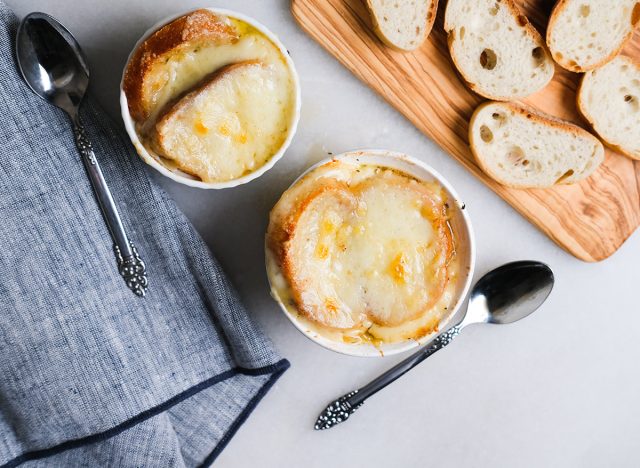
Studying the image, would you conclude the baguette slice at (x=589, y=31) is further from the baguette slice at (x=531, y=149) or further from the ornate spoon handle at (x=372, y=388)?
the ornate spoon handle at (x=372, y=388)

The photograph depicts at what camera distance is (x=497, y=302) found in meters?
1.80

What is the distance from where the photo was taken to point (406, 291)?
1499 millimetres

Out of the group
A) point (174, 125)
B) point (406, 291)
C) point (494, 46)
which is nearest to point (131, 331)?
point (174, 125)

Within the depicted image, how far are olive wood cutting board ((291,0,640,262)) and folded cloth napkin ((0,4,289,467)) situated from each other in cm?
63

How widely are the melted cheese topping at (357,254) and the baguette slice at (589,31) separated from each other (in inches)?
23.7

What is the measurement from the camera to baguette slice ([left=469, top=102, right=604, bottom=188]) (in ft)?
5.65

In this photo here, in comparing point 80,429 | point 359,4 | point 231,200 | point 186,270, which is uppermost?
point 359,4

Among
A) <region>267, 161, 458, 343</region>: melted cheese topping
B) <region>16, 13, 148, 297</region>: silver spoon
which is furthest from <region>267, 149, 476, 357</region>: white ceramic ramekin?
<region>16, 13, 148, 297</region>: silver spoon

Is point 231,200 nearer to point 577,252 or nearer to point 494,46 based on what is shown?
point 494,46

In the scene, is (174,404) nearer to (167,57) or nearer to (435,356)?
(435,356)

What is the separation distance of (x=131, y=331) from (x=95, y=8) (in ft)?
2.75

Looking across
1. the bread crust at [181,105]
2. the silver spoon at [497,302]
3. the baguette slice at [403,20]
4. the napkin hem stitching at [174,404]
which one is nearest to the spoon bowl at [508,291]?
the silver spoon at [497,302]

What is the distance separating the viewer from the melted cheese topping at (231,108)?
4.73 feet

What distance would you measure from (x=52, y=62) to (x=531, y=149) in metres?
1.26
